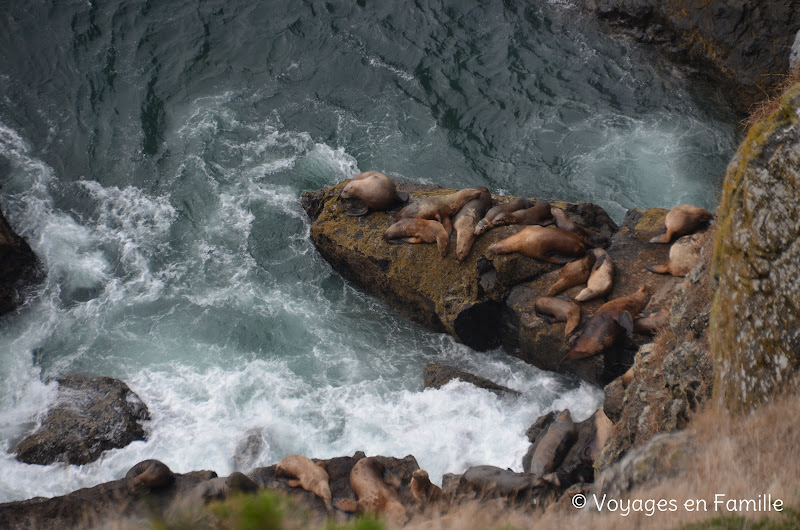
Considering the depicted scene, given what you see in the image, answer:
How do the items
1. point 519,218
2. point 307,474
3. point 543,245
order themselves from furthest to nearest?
point 519,218 → point 543,245 → point 307,474

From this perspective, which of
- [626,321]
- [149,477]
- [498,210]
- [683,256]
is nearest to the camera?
[149,477]

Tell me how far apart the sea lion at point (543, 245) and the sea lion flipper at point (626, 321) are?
154cm

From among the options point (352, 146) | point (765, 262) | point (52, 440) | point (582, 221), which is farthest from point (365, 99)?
point (765, 262)

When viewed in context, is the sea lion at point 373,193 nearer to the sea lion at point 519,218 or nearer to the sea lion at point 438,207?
the sea lion at point 438,207

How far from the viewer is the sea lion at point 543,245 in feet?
36.8

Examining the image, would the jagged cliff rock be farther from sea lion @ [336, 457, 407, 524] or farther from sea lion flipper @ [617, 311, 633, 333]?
sea lion @ [336, 457, 407, 524]

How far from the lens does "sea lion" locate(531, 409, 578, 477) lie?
29.8 ft

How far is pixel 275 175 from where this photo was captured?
50.3 feet

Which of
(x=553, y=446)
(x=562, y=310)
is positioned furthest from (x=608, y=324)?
(x=553, y=446)

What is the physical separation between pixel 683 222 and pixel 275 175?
8.91m

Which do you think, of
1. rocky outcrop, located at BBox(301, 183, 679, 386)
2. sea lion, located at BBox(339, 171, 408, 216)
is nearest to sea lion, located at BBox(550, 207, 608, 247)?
rocky outcrop, located at BBox(301, 183, 679, 386)

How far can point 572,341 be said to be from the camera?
34.3ft

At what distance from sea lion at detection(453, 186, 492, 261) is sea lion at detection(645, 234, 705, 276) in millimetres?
3057

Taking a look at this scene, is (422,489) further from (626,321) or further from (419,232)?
(419,232)
